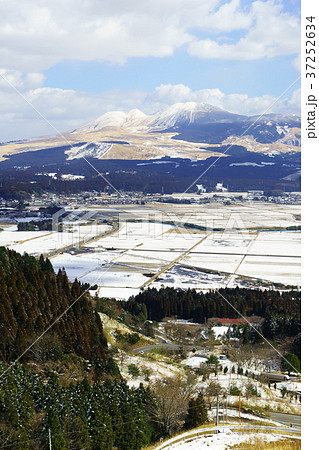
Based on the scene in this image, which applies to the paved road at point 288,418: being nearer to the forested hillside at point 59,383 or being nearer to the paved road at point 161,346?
the forested hillside at point 59,383

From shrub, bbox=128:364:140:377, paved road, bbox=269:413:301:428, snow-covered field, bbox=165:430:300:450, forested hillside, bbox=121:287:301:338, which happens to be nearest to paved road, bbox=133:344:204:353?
shrub, bbox=128:364:140:377

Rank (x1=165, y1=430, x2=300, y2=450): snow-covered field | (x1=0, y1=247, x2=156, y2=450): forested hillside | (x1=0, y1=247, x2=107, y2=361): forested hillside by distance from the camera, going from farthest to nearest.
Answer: (x1=0, y1=247, x2=107, y2=361): forested hillside, (x1=165, y1=430, x2=300, y2=450): snow-covered field, (x1=0, y1=247, x2=156, y2=450): forested hillside

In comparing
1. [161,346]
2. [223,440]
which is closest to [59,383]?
[223,440]

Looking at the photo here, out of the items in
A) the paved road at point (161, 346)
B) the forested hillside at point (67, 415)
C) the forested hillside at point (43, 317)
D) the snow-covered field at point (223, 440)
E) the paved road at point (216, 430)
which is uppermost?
the forested hillside at point (43, 317)

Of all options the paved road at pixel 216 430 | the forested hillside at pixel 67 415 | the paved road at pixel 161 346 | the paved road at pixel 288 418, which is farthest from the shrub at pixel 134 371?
the paved road at pixel 288 418

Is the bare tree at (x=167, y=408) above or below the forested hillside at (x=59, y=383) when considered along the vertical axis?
below

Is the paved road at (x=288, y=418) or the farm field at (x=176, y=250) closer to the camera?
the paved road at (x=288, y=418)

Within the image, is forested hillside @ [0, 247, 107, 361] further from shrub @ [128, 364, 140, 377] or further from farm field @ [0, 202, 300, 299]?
farm field @ [0, 202, 300, 299]

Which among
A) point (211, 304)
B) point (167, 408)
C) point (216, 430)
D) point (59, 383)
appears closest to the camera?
point (216, 430)

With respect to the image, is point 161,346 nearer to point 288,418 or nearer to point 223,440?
point 288,418
